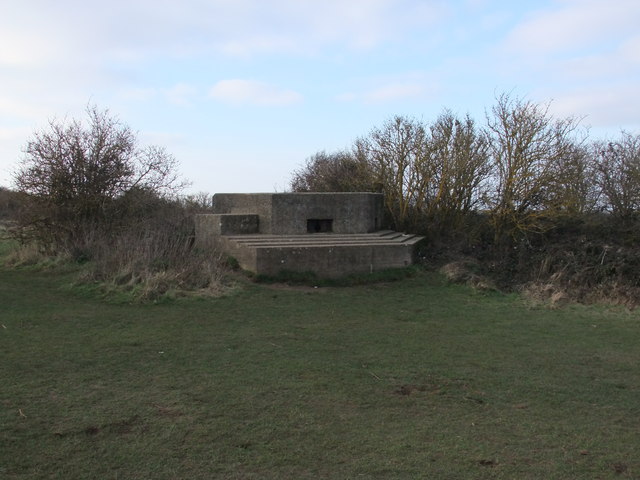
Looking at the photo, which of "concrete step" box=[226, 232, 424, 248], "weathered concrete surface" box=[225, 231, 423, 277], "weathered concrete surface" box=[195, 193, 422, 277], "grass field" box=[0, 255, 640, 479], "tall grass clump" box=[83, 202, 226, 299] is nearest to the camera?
"grass field" box=[0, 255, 640, 479]

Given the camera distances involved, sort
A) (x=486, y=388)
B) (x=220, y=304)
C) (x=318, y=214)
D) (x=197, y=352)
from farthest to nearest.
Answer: (x=318, y=214), (x=220, y=304), (x=197, y=352), (x=486, y=388)

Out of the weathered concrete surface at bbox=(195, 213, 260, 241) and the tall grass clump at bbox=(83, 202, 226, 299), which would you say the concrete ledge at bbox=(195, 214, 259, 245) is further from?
the tall grass clump at bbox=(83, 202, 226, 299)

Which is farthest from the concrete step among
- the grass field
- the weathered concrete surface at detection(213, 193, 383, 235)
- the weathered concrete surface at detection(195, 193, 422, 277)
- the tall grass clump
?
the grass field

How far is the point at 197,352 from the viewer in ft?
21.3

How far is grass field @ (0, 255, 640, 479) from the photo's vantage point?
371cm

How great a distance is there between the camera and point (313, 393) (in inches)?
200

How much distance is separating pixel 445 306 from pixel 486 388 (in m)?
4.52

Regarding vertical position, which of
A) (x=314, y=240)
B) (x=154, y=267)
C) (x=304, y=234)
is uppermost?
(x=304, y=234)

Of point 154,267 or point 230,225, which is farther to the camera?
point 230,225

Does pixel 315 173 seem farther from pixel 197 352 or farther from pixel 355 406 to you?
pixel 355 406

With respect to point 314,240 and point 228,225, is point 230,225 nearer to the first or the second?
point 228,225

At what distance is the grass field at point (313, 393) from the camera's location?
3713 millimetres

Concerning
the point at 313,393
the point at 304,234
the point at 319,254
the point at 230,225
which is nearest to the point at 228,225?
the point at 230,225

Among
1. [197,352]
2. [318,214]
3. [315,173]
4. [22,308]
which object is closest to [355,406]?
[197,352]
